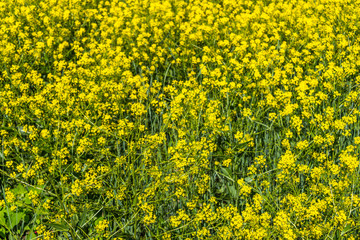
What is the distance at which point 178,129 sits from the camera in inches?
141

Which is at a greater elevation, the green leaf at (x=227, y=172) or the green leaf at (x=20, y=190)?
the green leaf at (x=227, y=172)

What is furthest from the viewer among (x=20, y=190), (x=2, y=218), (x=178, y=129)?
(x=178, y=129)

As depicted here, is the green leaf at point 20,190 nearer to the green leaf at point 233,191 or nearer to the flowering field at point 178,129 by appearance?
the flowering field at point 178,129

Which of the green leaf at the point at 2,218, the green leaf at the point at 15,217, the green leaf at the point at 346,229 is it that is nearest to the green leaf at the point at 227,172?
the green leaf at the point at 346,229

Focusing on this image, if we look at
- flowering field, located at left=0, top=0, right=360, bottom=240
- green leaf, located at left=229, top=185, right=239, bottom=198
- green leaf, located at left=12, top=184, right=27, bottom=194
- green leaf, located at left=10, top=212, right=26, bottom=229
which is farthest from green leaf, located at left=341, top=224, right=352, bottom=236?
green leaf, located at left=12, top=184, right=27, bottom=194

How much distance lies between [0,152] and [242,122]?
2.36 metres

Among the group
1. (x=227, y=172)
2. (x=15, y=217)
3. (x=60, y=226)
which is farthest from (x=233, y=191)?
(x=15, y=217)

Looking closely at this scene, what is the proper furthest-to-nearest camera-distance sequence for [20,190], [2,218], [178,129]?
[178,129]
[20,190]
[2,218]

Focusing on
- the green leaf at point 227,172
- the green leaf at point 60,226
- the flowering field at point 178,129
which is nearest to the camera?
the green leaf at point 60,226

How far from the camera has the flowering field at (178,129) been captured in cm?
303

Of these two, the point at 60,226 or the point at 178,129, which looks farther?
the point at 178,129

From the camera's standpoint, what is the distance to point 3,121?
376 centimetres

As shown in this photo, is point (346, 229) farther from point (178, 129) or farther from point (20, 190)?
point (20, 190)

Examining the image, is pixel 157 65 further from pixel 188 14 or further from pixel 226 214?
pixel 226 214
